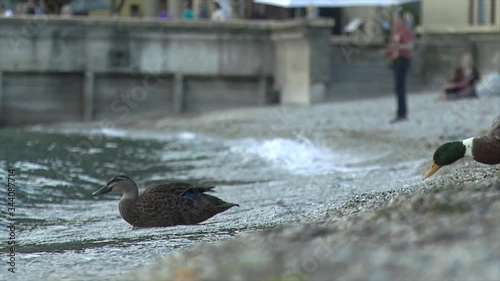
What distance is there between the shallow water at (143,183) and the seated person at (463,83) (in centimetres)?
519

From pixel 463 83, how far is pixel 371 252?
871 inches

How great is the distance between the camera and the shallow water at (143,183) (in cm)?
925

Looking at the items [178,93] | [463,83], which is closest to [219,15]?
[178,93]

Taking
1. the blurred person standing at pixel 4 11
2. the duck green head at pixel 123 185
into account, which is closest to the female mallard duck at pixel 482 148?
the duck green head at pixel 123 185

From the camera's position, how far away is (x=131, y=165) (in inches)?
841

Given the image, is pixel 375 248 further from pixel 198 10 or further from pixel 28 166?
pixel 198 10

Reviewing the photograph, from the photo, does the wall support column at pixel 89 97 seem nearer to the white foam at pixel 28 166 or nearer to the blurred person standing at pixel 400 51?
the blurred person standing at pixel 400 51

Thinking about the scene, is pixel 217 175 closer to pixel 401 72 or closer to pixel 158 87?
pixel 401 72

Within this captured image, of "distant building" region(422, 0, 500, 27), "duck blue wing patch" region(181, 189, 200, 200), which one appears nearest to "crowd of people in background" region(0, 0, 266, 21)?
"distant building" region(422, 0, 500, 27)

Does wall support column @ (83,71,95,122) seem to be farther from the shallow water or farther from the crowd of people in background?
the shallow water

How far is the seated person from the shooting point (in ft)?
90.3

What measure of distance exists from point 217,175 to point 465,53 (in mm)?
14403

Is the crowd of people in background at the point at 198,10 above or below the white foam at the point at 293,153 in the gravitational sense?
above

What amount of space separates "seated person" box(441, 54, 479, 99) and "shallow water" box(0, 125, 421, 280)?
5.19 meters
